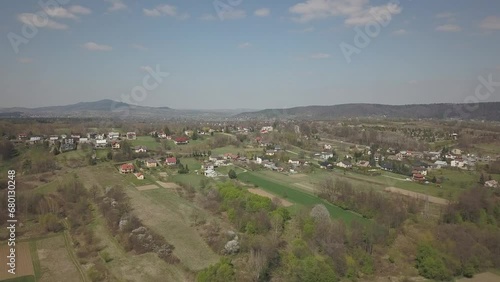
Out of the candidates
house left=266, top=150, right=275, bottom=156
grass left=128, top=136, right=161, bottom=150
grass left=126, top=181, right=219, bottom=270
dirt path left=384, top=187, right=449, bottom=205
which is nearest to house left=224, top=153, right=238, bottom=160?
house left=266, top=150, right=275, bottom=156

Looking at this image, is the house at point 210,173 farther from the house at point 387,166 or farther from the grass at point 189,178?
the house at point 387,166

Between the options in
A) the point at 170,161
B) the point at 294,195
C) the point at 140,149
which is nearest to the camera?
the point at 294,195

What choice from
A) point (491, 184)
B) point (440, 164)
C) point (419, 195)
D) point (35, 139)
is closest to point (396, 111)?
point (440, 164)

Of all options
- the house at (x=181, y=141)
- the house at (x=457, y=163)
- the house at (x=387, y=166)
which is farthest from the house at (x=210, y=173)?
the house at (x=457, y=163)

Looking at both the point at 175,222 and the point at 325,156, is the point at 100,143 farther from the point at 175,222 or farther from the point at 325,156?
the point at 175,222

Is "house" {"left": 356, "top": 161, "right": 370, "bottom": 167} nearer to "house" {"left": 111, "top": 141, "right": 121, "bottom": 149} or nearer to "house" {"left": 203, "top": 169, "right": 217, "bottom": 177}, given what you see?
"house" {"left": 203, "top": 169, "right": 217, "bottom": 177}

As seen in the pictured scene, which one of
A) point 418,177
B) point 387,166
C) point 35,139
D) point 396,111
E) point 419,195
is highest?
point 396,111
